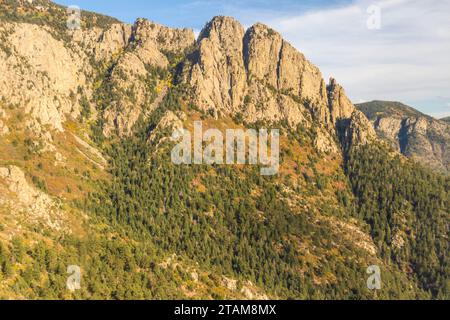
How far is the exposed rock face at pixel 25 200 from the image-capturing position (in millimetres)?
134375

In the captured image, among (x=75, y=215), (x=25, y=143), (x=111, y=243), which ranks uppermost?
(x=25, y=143)

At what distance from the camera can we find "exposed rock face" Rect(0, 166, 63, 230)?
134 meters

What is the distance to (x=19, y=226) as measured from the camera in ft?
406

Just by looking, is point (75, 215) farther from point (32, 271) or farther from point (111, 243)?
point (32, 271)

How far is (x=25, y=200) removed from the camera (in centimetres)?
13950
